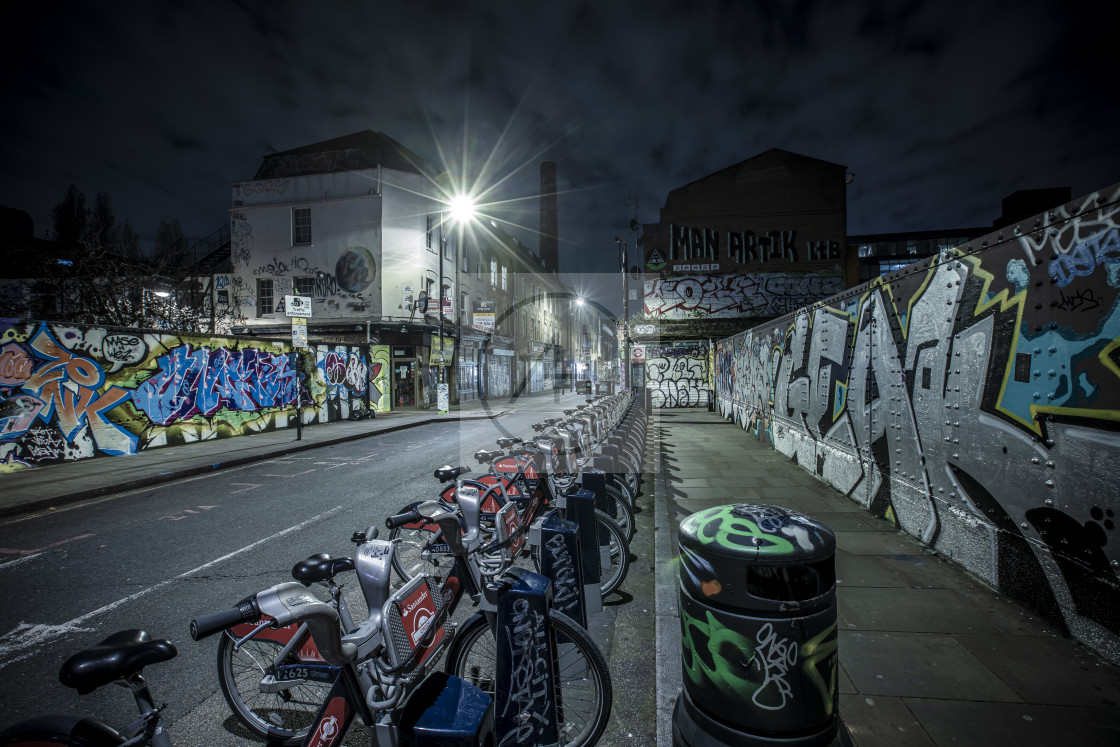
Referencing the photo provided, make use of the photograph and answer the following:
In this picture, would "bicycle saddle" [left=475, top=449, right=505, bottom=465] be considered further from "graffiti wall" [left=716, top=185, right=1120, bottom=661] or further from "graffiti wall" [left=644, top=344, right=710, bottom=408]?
"graffiti wall" [left=644, top=344, right=710, bottom=408]

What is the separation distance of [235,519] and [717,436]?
1076 cm

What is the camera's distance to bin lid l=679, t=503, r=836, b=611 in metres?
1.78

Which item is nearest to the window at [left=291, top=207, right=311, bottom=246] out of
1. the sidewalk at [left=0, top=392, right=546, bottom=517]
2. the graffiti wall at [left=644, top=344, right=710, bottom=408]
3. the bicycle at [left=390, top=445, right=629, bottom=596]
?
the sidewalk at [left=0, top=392, right=546, bottom=517]

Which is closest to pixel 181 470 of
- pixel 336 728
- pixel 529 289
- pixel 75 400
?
pixel 75 400

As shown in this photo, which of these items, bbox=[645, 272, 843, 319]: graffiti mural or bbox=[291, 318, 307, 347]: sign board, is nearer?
bbox=[291, 318, 307, 347]: sign board

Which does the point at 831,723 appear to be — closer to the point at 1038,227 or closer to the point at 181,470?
the point at 1038,227

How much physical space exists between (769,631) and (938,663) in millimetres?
1795

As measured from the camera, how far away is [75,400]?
9875 millimetres

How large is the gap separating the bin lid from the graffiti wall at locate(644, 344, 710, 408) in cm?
2230

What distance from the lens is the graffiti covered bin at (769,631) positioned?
1.79 metres

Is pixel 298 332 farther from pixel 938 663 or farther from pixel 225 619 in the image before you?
pixel 938 663

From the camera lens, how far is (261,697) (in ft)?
9.07

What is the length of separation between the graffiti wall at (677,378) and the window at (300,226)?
18879 millimetres

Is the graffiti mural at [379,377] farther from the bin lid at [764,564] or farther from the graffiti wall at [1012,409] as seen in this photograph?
the bin lid at [764,564]
